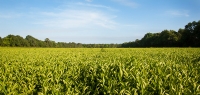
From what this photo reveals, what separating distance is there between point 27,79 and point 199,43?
76.8m

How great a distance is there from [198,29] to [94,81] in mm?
77753

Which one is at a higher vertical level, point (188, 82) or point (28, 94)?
point (188, 82)

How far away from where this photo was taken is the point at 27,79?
6.26 metres

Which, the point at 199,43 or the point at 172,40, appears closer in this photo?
the point at 199,43

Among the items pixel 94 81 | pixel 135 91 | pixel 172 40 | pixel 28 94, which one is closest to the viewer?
pixel 135 91

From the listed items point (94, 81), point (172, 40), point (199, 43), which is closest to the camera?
point (94, 81)

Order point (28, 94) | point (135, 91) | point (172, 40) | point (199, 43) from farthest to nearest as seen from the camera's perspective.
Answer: point (172, 40), point (199, 43), point (28, 94), point (135, 91)

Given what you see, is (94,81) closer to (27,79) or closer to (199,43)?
(27,79)

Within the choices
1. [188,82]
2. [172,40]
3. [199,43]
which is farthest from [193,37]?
[188,82]

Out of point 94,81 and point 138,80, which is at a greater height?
point 138,80

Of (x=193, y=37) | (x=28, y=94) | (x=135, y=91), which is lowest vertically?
(x=28, y=94)

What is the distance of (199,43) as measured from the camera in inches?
2667

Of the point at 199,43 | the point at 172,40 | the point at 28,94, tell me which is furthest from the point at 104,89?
the point at 172,40

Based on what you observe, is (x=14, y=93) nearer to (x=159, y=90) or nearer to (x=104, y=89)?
(x=104, y=89)
